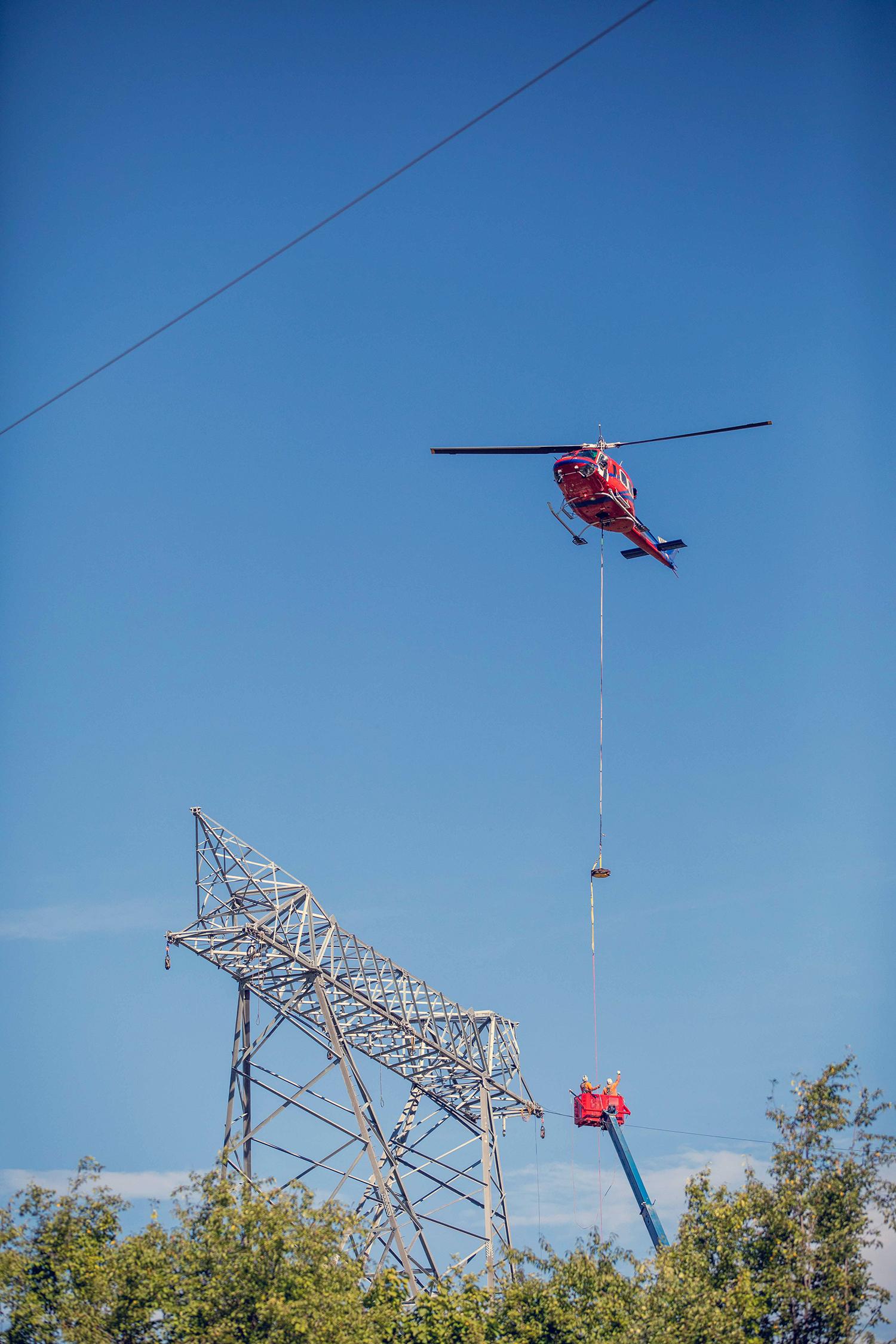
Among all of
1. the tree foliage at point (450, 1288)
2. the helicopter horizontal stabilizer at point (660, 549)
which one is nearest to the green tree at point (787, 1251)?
the tree foliage at point (450, 1288)

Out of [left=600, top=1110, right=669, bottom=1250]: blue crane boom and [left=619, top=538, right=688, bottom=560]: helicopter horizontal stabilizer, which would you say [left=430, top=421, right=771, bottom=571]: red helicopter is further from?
[left=600, top=1110, right=669, bottom=1250]: blue crane boom

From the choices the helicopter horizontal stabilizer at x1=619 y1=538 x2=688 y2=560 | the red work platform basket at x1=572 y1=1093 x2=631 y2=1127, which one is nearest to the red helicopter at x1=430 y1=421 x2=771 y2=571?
the helicopter horizontal stabilizer at x1=619 y1=538 x2=688 y2=560

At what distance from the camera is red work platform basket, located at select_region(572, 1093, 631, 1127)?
6131cm

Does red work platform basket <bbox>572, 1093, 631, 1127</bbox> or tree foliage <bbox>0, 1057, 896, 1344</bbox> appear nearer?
tree foliage <bbox>0, 1057, 896, 1344</bbox>

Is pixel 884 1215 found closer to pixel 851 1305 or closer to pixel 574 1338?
pixel 851 1305

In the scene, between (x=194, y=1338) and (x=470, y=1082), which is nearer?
(x=194, y=1338)

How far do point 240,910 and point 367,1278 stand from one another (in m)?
12.3

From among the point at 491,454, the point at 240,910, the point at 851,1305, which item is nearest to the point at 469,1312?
the point at 851,1305

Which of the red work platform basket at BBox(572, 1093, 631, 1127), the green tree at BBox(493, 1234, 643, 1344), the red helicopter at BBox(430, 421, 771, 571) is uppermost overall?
the red helicopter at BBox(430, 421, 771, 571)

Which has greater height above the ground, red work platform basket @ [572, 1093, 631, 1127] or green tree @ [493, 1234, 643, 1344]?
red work platform basket @ [572, 1093, 631, 1127]

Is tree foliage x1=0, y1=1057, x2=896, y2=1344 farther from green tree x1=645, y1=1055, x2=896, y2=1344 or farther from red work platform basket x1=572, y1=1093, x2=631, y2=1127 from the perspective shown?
red work platform basket x1=572, y1=1093, x2=631, y2=1127

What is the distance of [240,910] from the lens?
154ft

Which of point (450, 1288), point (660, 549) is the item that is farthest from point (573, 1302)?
point (660, 549)

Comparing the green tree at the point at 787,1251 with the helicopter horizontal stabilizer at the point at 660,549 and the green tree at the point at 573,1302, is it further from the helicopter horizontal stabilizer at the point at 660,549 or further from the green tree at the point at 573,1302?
the helicopter horizontal stabilizer at the point at 660,549
